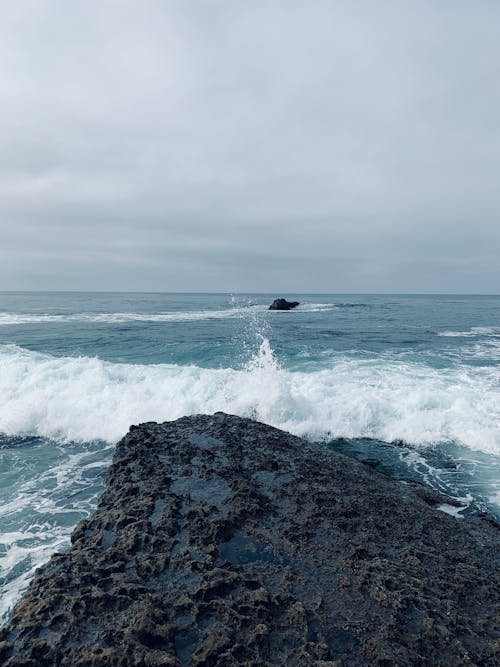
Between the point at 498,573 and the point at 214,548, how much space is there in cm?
401

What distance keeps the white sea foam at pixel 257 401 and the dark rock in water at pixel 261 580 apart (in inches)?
222

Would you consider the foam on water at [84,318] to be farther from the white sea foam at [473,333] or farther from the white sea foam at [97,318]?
the white sea foam at [473,333]

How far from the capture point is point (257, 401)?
569 inches

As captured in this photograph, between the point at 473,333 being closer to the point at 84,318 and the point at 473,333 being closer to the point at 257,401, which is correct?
the point at 257,401

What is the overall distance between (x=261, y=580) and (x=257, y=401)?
9675 mm

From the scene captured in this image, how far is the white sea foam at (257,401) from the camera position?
1309 centimetres

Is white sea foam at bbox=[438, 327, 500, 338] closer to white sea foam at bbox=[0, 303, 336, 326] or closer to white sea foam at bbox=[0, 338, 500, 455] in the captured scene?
white sea foam at bbox=[0, 338, 500, 455]

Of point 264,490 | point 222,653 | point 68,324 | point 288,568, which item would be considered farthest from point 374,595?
point 68,324

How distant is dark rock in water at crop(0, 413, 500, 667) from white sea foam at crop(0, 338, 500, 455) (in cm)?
565

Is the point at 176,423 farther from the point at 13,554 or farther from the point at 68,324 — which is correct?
the point at 68,324

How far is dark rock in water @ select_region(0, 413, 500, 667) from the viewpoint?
12.8 ft

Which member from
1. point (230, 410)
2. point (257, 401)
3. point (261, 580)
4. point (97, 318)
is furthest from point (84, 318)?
point (261, 580)

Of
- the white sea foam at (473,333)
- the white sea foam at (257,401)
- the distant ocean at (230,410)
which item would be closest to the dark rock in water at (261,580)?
the distant ocean at (230,410)

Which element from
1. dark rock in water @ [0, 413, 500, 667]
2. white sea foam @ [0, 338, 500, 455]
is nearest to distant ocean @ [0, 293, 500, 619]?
white sea foam @ [0, 338, 500, 455]
